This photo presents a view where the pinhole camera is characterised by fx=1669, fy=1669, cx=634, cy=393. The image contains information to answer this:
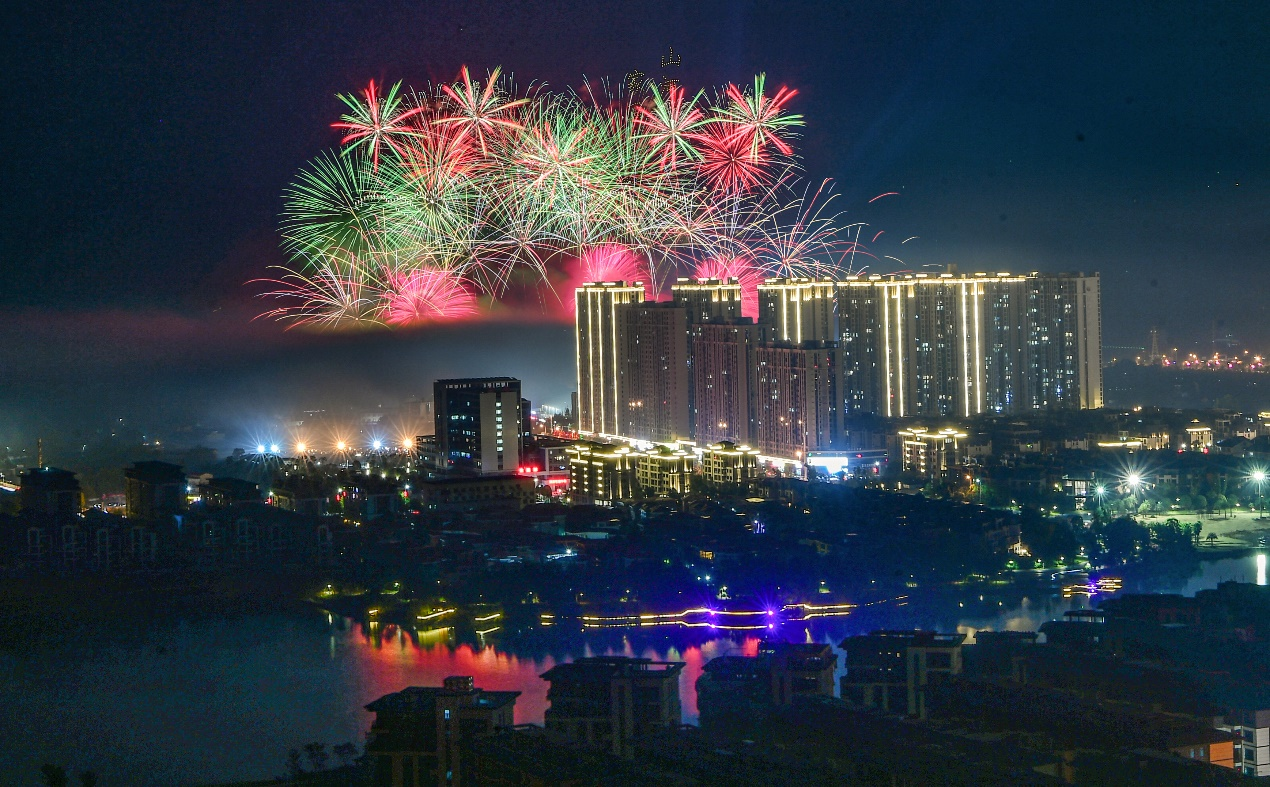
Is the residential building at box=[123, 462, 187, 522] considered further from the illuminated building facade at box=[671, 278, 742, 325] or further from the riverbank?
the illuminated building facade at box=[671, 278, 742, 325]

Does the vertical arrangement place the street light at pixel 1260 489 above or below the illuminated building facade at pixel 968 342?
below

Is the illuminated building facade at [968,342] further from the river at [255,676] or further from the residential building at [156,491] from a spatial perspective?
the residential building at [156,491]

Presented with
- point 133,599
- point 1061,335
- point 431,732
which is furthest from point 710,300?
point 431,732

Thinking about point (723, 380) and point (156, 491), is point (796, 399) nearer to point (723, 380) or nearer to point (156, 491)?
point (723, 380)

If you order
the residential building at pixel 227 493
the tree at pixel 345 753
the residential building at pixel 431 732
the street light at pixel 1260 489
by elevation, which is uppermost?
the residential building at pixel 227 493

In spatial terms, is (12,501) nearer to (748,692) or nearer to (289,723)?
(289,723)

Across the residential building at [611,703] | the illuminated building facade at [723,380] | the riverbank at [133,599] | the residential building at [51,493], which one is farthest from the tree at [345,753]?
the illuminated building facade at [723,380]

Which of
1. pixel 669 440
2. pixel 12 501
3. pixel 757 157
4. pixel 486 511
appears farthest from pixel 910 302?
pixel 12 501
